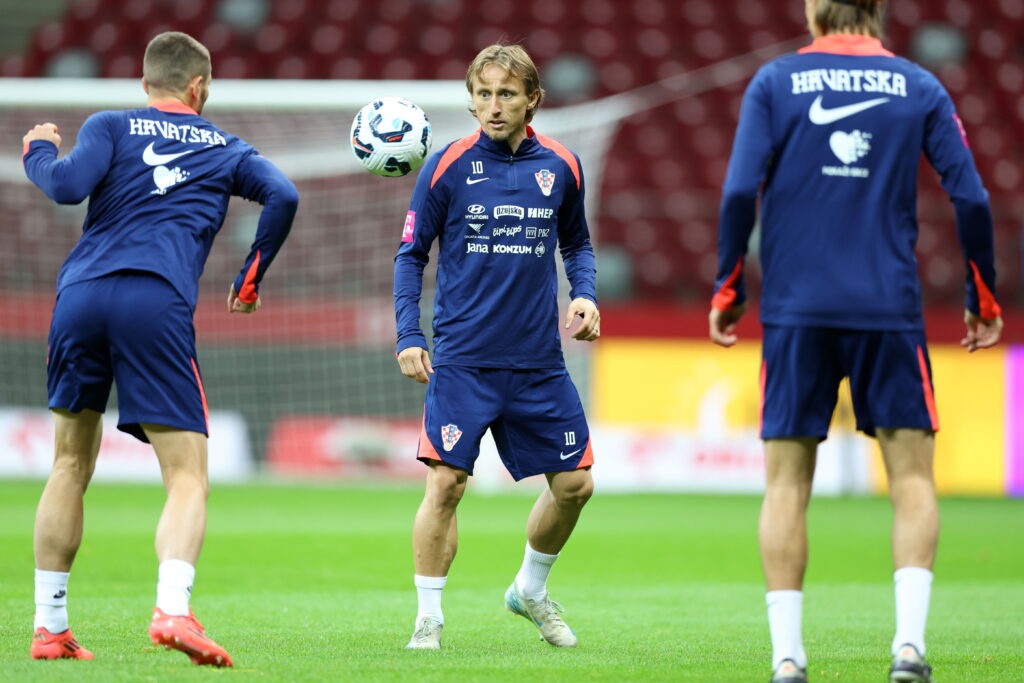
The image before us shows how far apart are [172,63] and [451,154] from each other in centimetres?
103

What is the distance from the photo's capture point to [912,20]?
73.5 ft

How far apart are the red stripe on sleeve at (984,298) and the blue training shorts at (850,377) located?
0.91 ft

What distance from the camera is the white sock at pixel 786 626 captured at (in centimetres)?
378

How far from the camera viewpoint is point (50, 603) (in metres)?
4.42

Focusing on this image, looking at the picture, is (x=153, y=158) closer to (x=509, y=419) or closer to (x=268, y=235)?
(x=268, y=235)

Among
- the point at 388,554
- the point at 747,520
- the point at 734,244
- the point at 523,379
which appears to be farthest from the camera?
the point at 747,520

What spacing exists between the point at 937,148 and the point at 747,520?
8558 millimetres

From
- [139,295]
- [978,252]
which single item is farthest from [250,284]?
[978,252]

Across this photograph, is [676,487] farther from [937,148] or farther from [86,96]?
[937,148]

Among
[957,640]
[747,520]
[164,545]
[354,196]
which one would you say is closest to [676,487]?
[747,520]

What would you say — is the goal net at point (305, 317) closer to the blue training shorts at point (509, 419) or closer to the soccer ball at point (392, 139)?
the soccer ball at point (392, 139)

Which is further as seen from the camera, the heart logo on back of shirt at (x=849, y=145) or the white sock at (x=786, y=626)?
the heart logo on back of shirt at (x=849, y=145)

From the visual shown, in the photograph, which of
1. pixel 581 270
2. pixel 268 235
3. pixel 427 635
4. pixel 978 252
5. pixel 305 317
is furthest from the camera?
pixel 305 317

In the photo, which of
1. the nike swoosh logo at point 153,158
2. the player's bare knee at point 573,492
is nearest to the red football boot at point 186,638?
the nike swoosh logo at point 153,158
